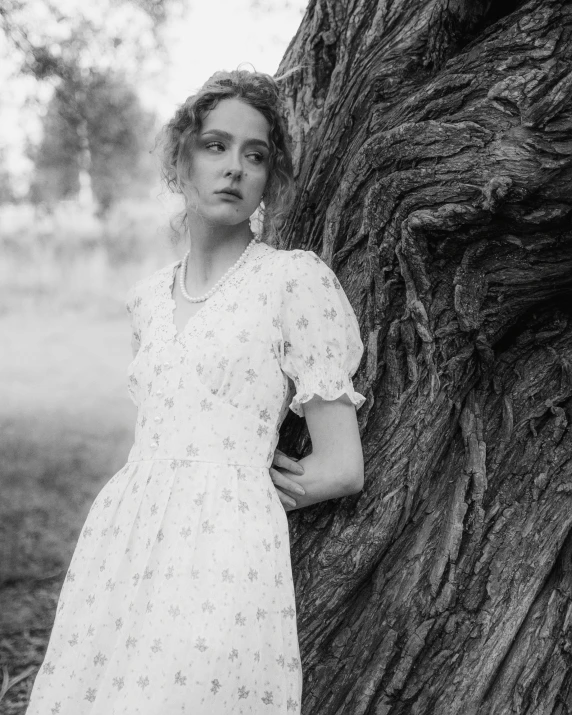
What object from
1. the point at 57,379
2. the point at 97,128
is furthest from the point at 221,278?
the point at 57,379

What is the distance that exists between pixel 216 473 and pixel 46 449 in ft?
21.2

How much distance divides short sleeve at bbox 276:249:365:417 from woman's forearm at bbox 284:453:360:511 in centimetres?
14

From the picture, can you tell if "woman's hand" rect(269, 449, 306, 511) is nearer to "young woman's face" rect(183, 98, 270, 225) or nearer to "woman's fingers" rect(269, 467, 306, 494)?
"woman's fingers" rect(269, 467, 306, 494)

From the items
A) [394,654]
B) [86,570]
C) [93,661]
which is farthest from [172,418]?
[394,654]

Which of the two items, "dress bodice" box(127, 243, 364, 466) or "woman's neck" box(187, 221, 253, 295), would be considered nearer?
"dress bodice" box(127, 243, 364, 466)

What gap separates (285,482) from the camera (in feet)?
6.27

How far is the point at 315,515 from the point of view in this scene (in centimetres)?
210

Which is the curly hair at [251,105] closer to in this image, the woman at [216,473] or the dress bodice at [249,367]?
the woman at [216,473]

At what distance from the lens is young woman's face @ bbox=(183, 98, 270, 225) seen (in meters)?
2.01

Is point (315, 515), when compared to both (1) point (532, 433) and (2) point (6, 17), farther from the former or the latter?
(2) point (6, 17)

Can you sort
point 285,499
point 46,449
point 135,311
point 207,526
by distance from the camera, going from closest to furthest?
point 207,526, point 285,499, point 135,311, point 46,449

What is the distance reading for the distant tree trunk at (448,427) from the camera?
1.92 meters

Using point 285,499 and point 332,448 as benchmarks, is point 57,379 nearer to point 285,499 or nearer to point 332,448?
point 285,499

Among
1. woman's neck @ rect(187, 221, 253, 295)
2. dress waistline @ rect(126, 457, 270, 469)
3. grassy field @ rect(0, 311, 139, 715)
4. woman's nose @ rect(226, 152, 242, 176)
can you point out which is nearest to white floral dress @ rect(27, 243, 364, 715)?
dress waistline @ rect(126, 457, 270, 469)
